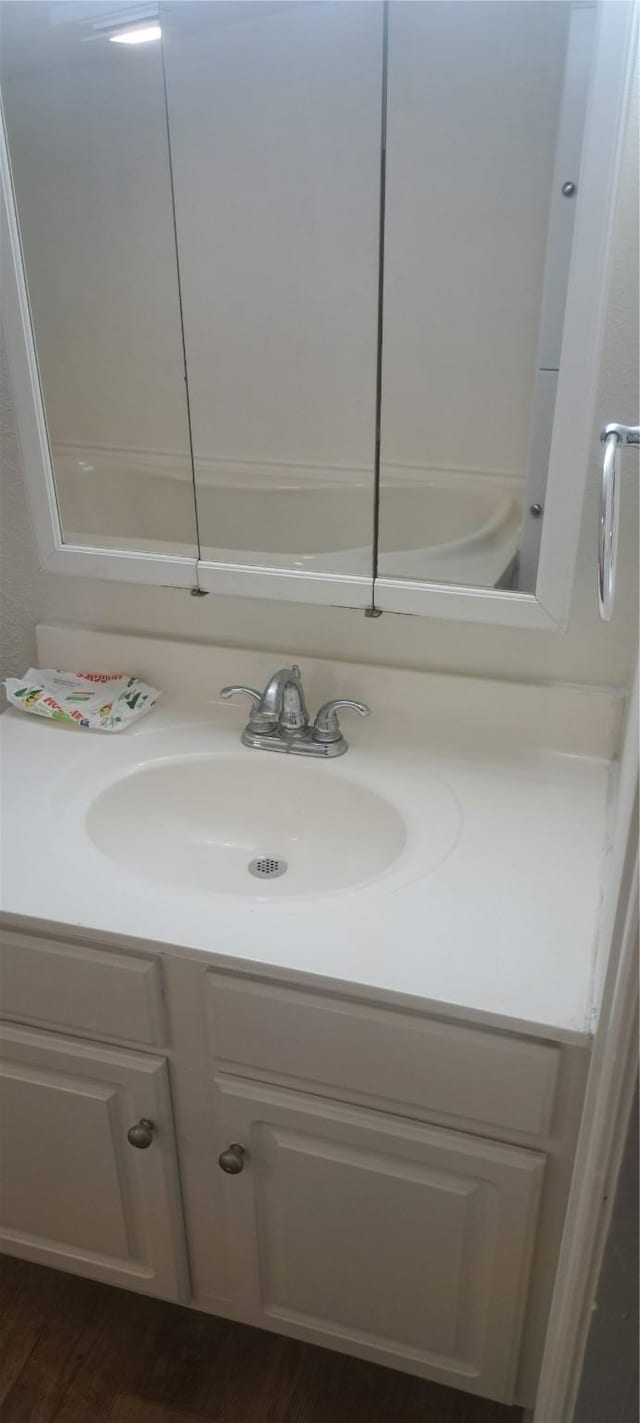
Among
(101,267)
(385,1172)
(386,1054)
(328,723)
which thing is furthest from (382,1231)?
(101,267)

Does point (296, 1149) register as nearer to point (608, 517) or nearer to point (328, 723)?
point (328, 723)

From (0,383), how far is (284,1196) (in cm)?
108

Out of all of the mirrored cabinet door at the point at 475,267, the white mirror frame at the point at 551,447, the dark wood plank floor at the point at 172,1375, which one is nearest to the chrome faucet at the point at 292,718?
the white mirror frame at the point at 551,447

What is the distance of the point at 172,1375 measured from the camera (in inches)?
50.4

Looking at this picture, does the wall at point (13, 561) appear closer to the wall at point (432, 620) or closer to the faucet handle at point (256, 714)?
the wall at point (432, 620)

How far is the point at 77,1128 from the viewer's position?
3.74 feet

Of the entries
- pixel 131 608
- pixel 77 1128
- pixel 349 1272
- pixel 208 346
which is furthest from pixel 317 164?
pixel 349 1272

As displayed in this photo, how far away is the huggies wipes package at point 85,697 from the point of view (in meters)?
1.32

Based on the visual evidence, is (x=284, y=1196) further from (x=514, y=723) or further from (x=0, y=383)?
(x=0, y=383)

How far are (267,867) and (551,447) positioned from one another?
0.61 m

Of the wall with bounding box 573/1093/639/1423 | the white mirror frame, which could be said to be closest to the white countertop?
the white mirror frame

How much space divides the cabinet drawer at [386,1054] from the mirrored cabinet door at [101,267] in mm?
614

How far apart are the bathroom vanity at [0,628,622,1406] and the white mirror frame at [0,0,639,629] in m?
0.11

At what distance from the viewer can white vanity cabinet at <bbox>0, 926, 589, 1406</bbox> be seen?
927 millimetres
